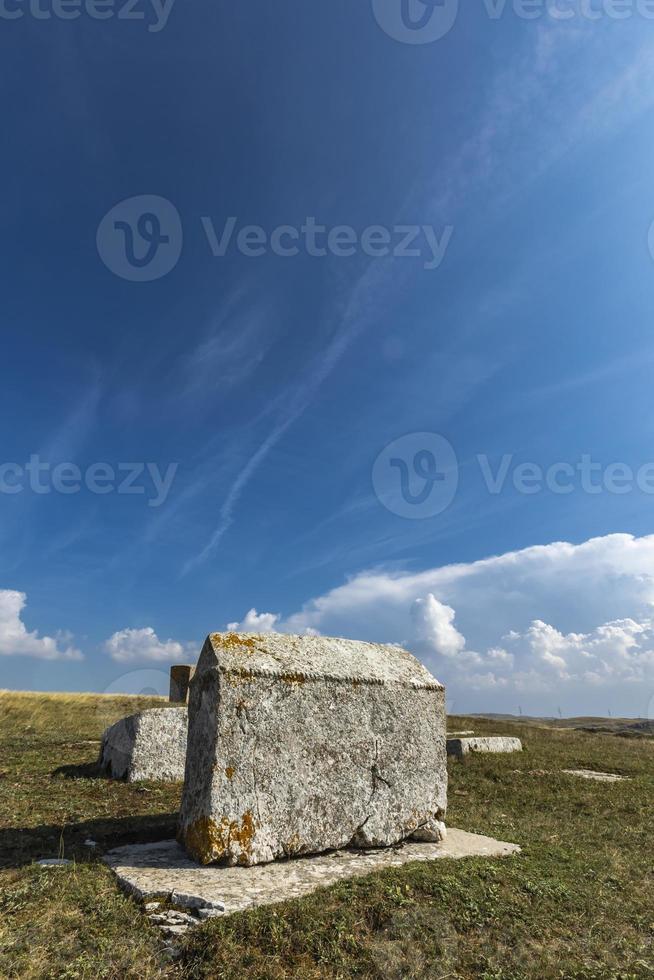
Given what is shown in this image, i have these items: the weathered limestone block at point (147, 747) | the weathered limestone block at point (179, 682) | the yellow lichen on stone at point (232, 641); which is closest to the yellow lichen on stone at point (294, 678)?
the yellow lichen on stone at point (232, 641)

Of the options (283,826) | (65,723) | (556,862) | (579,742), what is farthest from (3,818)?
(579,742)

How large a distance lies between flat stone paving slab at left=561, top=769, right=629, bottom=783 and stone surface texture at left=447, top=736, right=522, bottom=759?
2256mm

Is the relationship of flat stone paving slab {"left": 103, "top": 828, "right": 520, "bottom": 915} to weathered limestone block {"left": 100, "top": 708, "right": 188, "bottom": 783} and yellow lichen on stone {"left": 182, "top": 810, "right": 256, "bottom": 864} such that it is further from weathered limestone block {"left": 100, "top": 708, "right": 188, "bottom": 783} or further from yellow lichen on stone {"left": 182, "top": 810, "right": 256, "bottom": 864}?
weathered limestone block {"left": 100, "top": 708, "right": 188, "bottom": 783}

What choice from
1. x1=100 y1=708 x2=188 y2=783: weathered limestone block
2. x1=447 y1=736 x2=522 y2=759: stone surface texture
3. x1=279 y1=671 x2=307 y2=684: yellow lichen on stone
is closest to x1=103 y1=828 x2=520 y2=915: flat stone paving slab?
x1=279 y1=671 x2=307 y2=684: yellow lichen on stone

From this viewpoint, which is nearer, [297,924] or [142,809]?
[297,924]

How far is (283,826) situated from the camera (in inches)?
229

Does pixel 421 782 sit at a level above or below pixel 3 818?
above

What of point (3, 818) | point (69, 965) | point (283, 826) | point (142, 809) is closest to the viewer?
point (69, 965)

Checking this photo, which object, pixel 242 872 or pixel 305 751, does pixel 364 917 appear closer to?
pixel 242 872

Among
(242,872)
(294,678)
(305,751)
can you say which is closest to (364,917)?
(242,872)

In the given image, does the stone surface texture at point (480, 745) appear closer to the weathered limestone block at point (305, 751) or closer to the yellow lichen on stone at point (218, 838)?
the weathered limestone block at point (305, 751)

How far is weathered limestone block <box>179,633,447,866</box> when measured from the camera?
18.5 ft

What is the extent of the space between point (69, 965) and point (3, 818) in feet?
14.2

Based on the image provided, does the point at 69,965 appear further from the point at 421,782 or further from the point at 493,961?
the point at 421,782
